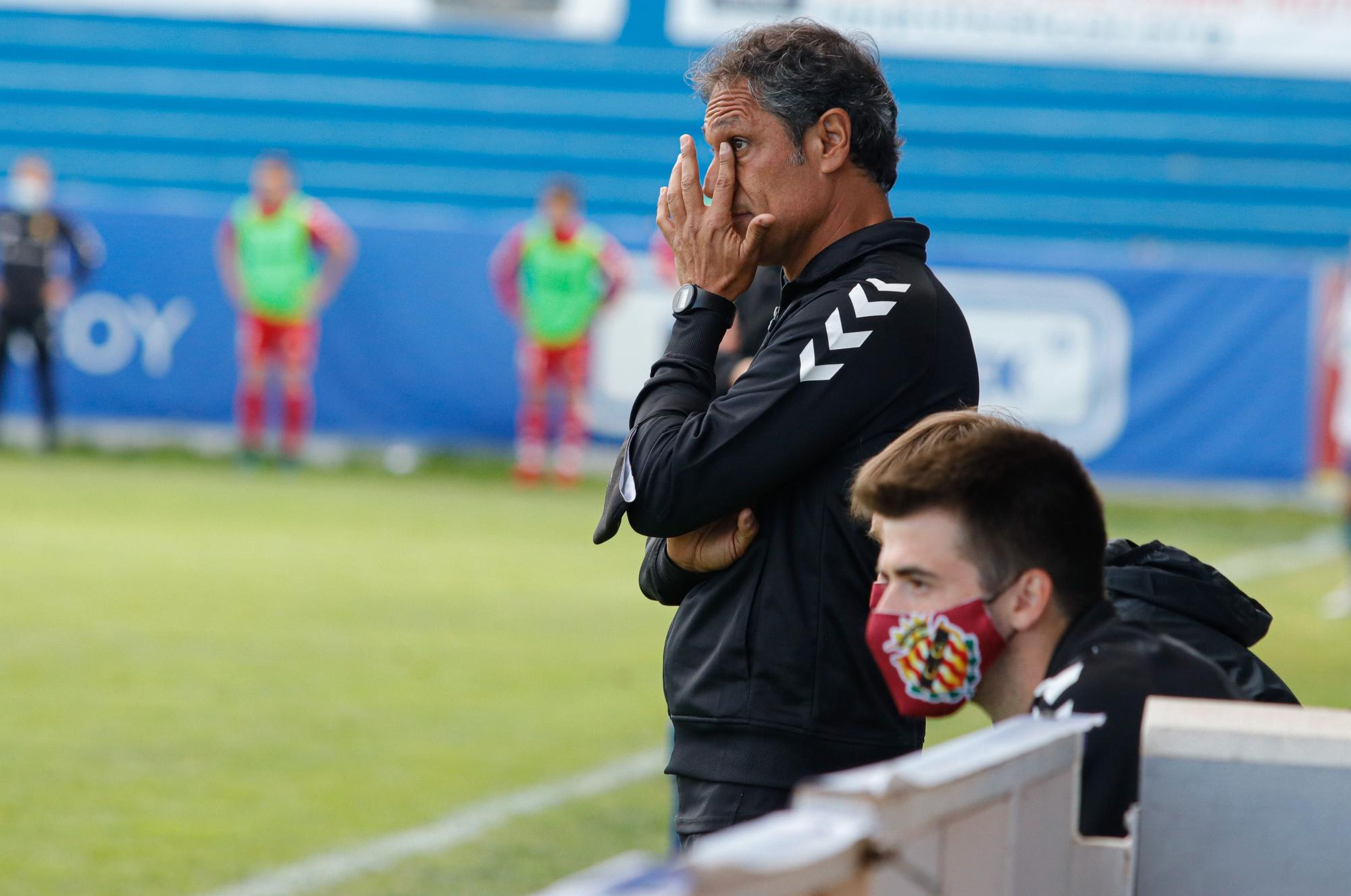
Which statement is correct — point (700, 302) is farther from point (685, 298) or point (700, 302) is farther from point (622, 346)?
point (622, 346)

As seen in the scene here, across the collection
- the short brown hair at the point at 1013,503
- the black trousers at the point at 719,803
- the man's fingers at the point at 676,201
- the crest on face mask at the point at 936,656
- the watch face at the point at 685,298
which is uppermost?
the man's fingers at the point at 676,201

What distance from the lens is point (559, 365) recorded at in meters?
15.2

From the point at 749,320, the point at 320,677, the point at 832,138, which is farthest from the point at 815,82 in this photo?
the point at 320,677

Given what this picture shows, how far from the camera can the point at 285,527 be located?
1170 cm

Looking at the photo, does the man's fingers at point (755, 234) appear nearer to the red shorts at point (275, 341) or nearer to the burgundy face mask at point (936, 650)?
the burgundy face mask at point (936, 650)

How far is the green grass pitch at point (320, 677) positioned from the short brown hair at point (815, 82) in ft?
8.92

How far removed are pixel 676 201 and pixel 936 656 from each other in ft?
2.69

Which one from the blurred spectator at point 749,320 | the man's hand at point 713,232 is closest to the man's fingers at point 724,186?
the man's hand at point 713,232

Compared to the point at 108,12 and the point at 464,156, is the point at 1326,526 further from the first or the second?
the point at 108,12

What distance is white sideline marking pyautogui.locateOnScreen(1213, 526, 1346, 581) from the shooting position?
36.7ft

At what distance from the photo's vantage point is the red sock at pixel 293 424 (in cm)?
1524

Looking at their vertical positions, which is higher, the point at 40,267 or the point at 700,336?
the point at 700,336

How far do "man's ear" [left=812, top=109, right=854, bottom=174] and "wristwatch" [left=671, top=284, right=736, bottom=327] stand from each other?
23 cm

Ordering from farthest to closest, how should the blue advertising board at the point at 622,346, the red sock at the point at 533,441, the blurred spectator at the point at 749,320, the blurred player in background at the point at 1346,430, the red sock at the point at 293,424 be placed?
1. the red sock at the point at 293,424
2. the red sock at the point at 533,441
3. the blue advertising board at the point at 622,346
4. the blurred player in background at the point at 1346,430
5. the blurred spectator at the point at 749,320
